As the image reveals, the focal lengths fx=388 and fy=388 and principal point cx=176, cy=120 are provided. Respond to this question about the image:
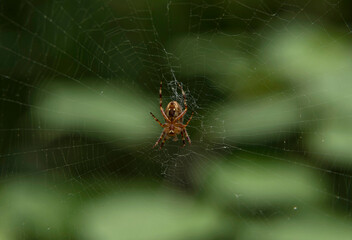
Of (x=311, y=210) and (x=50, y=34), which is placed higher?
(x=50, y=34)

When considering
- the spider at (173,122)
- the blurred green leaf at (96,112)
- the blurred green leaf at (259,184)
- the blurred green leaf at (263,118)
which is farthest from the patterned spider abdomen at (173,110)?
the blurred green leaf at (259,184)

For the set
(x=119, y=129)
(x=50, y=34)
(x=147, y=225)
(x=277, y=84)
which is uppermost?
(x=50, y=34)

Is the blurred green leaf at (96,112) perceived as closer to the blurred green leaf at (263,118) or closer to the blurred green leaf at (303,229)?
the blurred green leaf at (263,118)

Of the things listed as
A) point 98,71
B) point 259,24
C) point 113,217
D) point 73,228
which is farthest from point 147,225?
point 259,24

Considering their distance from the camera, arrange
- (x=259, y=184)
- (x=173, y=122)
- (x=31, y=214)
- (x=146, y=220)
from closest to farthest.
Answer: (x=146, y=220) < (x=259, y=184) < (x=31, y=214) < (x=173, y=122)

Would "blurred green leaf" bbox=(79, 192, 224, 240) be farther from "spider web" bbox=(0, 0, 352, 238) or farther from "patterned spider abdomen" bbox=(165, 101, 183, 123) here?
"patterned spider abdomen" bbox=(165, 101, 183, 123)

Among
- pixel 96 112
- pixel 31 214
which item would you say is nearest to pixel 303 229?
pixel 96 112

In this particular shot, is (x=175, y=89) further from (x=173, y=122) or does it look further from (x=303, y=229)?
(x=303, y=229)

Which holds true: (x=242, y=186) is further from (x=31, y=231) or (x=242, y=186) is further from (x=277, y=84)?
(x=31, y=231)
